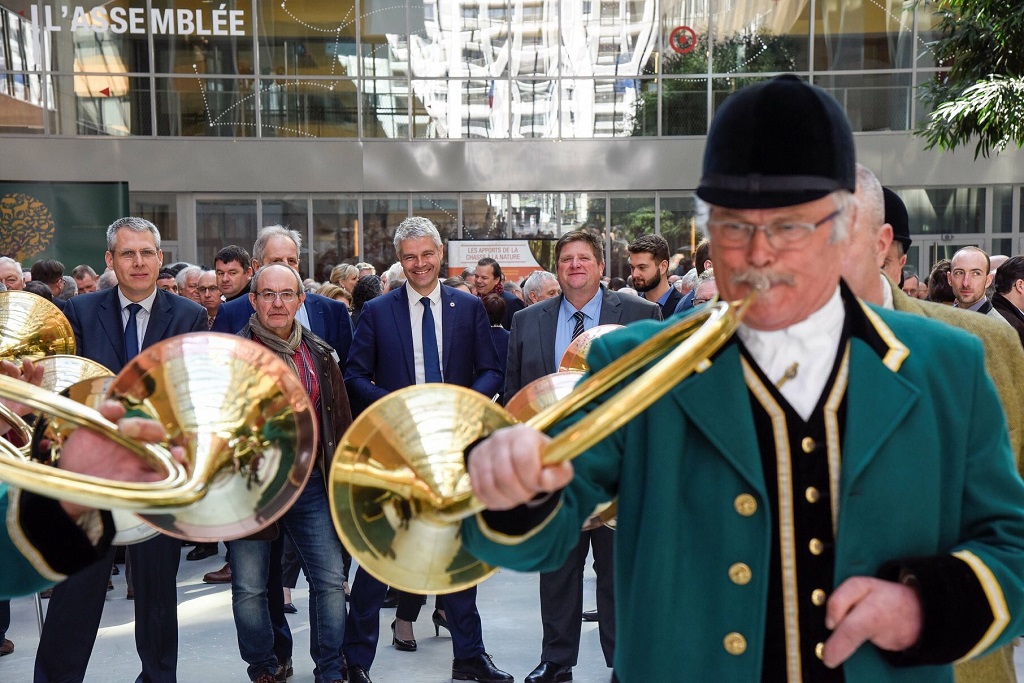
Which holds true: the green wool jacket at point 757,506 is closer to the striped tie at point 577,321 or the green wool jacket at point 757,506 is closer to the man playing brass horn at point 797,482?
the man playing brass horn at point 797,482

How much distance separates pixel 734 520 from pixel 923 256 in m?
19.8

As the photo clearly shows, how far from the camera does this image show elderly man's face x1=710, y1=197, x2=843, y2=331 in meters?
1.70

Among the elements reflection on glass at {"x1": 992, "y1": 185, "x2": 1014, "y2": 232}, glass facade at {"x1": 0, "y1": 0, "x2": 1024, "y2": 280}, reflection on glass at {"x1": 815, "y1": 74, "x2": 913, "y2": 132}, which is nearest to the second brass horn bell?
glass facade at {"x1": 0, "y1": 0, "x2": 1024, "y2": 280}

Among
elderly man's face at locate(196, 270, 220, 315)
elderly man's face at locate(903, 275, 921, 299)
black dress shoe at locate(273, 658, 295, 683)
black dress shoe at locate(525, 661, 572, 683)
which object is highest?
elderly man's face at locate(196, 270, 220, 315)

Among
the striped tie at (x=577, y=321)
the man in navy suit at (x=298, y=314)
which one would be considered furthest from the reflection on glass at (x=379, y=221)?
the striped tie at (x=577, y=321)

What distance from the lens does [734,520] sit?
1.70 m

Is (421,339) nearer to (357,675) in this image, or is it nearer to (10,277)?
(357,675)

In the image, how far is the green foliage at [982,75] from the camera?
42.4ft

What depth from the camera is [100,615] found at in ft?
15.8

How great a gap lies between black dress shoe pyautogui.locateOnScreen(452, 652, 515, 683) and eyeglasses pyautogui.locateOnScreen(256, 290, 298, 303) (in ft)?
6.81

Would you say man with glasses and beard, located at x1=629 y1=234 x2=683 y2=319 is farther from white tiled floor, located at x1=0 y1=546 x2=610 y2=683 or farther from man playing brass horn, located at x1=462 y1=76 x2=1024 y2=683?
man playing brass horn, located at x1=462 y1=76 x2=1024 y2=683

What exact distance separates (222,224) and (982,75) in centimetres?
1289

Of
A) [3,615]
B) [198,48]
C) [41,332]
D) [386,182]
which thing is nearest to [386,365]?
[41,332]

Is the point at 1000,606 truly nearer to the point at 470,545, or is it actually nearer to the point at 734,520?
the point at 734,520
